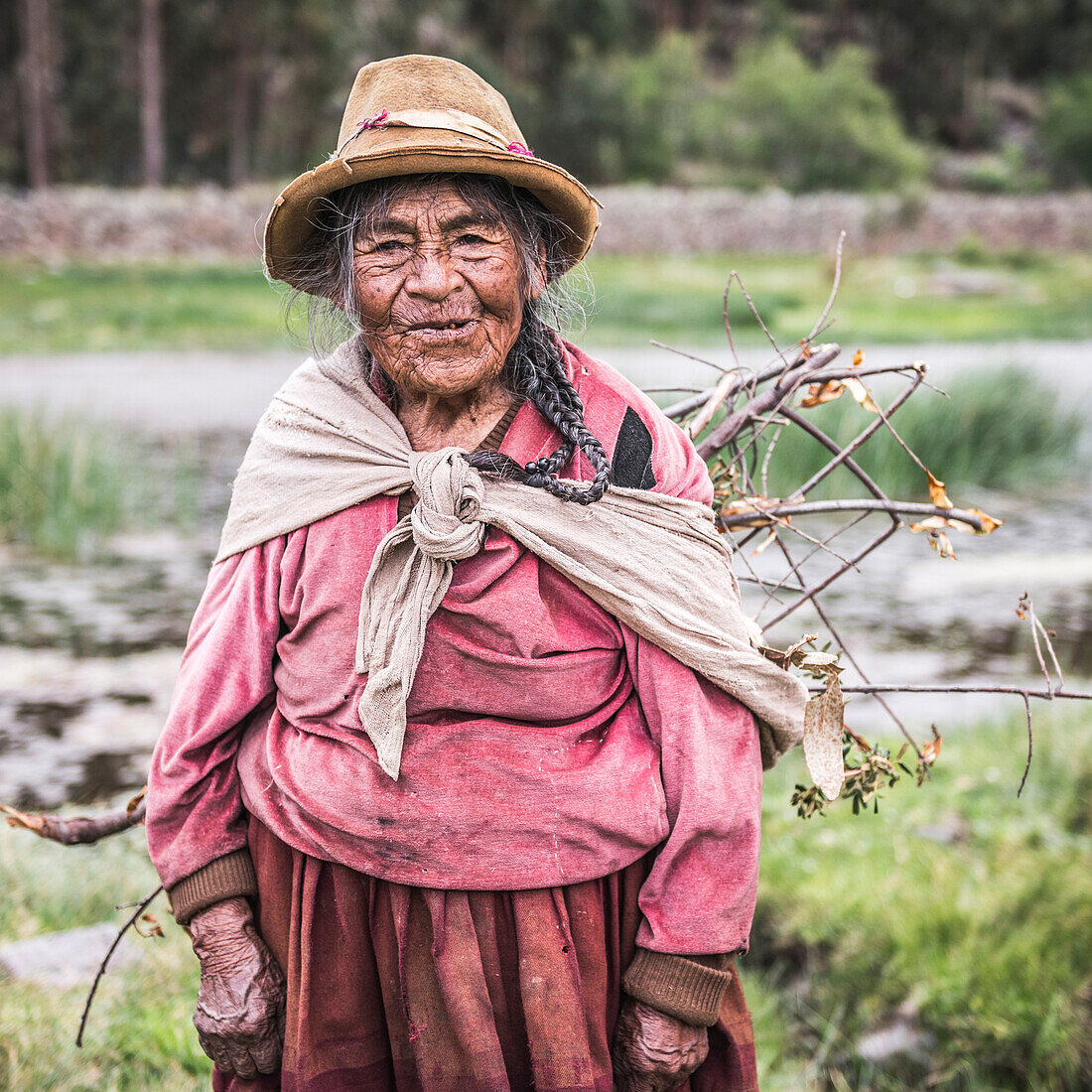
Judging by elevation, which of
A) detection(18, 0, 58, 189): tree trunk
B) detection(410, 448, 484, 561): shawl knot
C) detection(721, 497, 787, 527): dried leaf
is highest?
detection(18, 0, 58, 189): tree trunk

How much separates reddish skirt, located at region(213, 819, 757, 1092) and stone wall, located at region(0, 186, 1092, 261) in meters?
15.5

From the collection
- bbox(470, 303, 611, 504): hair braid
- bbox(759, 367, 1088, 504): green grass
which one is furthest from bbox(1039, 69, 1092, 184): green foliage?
bbox(470, 303, 611, 504): hair braid

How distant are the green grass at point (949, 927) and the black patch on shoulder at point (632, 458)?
1617mm

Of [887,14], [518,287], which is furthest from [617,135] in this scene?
[518,287]

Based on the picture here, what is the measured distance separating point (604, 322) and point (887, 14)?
22945mm

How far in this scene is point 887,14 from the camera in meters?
30.0

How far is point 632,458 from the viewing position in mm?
1415

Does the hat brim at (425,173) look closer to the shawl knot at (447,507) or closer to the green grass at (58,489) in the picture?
the shawl knot at (447,507)

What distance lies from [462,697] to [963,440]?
21.4ft

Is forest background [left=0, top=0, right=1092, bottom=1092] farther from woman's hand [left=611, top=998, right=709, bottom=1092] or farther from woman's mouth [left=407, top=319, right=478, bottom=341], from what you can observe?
woman's hand [left=611, top=998, right=709, bottom=1092]

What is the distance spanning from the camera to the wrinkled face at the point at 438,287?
1.32m

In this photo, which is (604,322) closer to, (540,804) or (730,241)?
(730,241)

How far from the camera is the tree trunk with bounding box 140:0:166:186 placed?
19109 millimetres

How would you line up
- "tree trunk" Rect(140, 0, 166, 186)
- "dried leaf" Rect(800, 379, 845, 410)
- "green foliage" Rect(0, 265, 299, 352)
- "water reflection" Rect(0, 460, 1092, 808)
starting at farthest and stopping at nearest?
"tree trunk" Rect(140, 0, 166, 186), "green foliage" Rect(0, 265, 299, 352), "water reflection" Rect(0, 460, 1092, 808), "dried leaf" Rect(800, 379, 845, 410)
